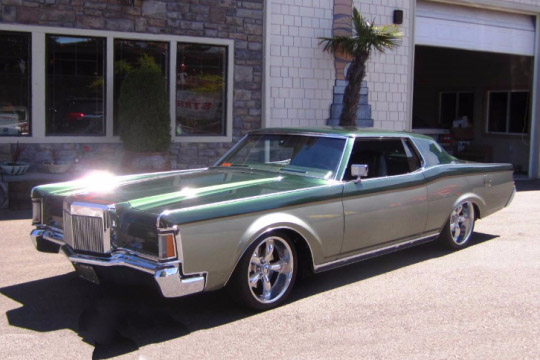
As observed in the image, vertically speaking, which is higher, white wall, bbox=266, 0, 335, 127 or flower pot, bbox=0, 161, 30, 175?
white wall, bbox=266, 0, 335, 127

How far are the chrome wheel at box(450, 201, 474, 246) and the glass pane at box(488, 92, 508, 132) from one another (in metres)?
12.1

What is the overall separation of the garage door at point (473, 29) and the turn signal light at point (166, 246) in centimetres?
1100

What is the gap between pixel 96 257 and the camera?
4.57 metres

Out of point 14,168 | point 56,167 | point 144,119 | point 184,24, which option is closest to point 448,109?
point 184,24

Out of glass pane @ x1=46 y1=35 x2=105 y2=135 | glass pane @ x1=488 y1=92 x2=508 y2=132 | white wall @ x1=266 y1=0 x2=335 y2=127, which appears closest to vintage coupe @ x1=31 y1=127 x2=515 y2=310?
glass pane @ x1=46 y1=35 x2=105 y2=135

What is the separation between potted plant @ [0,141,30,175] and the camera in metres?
9.44

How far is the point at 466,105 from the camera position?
63.8ft

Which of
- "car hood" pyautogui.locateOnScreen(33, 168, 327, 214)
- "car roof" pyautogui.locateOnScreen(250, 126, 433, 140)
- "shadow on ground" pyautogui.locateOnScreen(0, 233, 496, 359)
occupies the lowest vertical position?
"shadow on ground" pyautogui.locateOnScreen(0, 233, 496, 359)

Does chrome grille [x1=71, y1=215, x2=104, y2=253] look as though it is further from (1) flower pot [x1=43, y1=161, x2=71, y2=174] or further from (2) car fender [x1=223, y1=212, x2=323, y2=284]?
(1) flower pot [x1=43, y1=161, x2=71, y2=174]

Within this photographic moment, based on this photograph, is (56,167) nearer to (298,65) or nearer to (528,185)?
(298,65)

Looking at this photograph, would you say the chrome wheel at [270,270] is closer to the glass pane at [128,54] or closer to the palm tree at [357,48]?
the glass pane at [128,54]

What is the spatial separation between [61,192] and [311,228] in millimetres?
2133

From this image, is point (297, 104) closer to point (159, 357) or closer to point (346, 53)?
point (346, 53)

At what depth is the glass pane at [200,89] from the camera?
37.1ft
